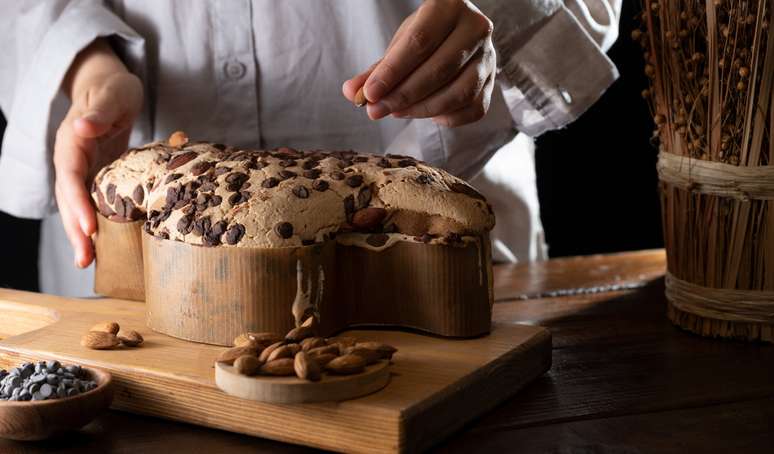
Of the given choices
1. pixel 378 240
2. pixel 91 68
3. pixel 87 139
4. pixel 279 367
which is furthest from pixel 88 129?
pixel 279 367

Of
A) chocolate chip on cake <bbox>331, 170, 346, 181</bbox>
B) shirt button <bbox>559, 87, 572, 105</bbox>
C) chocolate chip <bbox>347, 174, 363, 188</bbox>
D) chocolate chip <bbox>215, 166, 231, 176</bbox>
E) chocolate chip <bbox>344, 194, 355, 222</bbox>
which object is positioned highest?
shirt button <bbox>559, 87, 572, 105</bbox>

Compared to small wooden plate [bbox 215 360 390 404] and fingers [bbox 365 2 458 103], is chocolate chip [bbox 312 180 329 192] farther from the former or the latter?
small wooden plate [bbox 215 360 390 404]

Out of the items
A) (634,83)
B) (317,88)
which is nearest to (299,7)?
(317,88)

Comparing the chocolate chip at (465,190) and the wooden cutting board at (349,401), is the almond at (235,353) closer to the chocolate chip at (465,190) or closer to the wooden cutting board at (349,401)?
the wooden cutting board at (349,401)

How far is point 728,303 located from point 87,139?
0.78 meters

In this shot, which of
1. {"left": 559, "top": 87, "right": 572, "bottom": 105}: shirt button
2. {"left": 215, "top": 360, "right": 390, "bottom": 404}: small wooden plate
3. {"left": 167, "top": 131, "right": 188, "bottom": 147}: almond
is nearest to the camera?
{"left": 215, "top": 360, "right": 390, "bottom": 404}: small wooden plate

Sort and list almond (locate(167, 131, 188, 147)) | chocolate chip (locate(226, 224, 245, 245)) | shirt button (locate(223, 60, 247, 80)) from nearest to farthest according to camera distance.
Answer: chocolate chip (locate(226, 224, 245, 245))
almond (locate(167, 131, 188, 147))
shirt button (locate(223, 60, 247, 80))

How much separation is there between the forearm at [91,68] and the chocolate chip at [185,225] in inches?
16.3

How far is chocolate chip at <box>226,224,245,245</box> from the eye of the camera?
88cm

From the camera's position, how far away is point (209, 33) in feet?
4.36

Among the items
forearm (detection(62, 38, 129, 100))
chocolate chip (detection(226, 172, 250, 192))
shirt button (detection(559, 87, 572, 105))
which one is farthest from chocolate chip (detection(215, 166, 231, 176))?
shirt button (detection(559, 87, 572, 105))

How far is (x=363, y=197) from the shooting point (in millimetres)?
934

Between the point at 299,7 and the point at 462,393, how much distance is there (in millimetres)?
691

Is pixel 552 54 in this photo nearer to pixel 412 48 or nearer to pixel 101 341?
pixel 412 48
